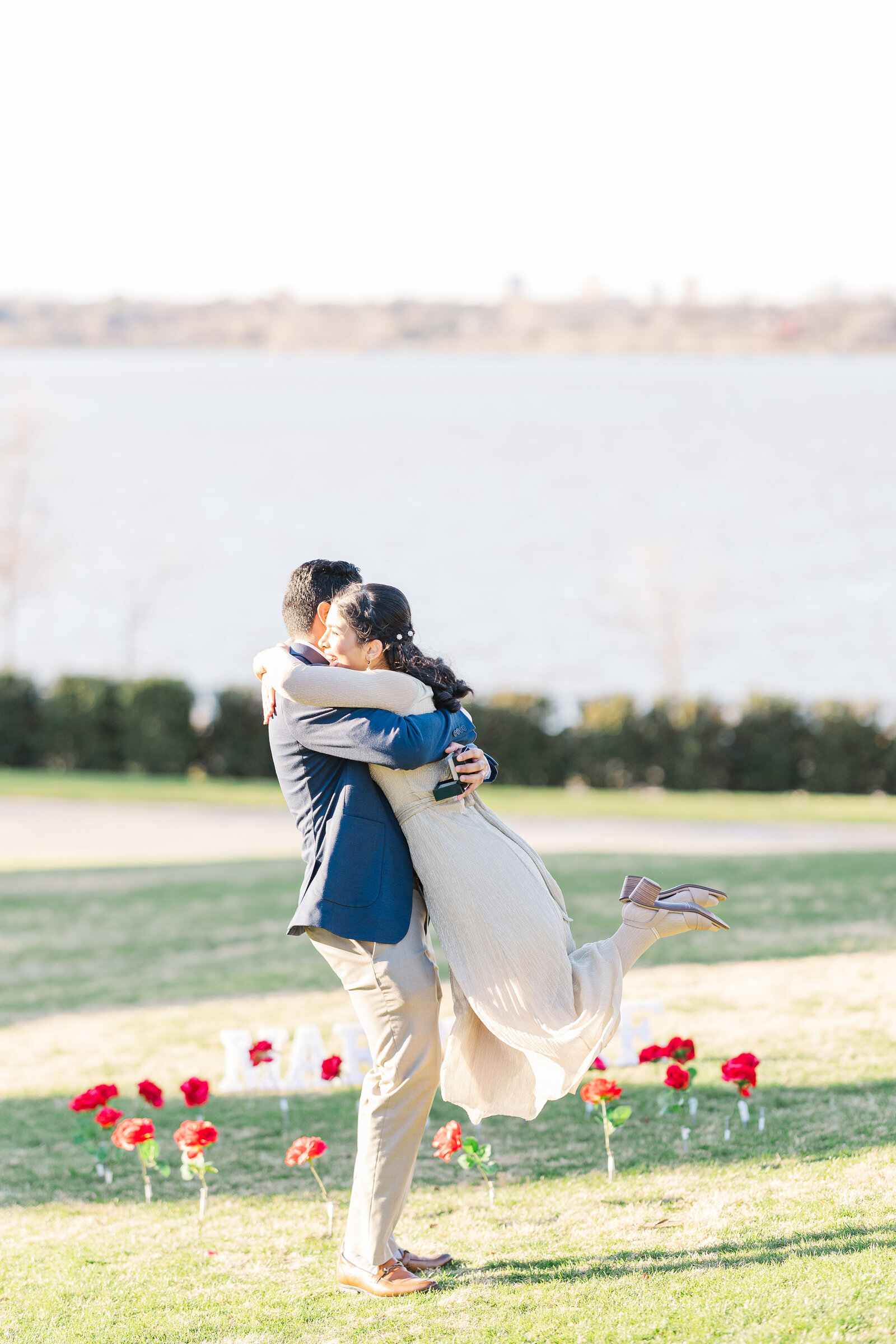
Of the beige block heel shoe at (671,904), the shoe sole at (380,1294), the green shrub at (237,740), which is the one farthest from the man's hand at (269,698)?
the green shrub at (237,740)

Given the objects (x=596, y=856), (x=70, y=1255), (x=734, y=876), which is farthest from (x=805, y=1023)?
(x=596, y=856)

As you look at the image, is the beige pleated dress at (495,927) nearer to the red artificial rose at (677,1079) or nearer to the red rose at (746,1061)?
the red artificial rose at (677,1079)

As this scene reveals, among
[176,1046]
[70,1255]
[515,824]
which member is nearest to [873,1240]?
[70,1255]

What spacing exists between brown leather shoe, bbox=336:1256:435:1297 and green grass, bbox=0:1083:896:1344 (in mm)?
40

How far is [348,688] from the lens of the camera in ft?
11.0

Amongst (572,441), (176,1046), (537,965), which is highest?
(572,441)

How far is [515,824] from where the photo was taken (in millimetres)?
15375

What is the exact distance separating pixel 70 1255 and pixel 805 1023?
3362 millimetres

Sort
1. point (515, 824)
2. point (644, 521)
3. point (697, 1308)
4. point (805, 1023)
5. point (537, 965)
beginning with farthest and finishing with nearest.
Result: point (644, 521) < point (515, 824) < point (805, 1023) < point (537, 965) < point (697, 1308)

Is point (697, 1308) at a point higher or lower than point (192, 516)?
lower

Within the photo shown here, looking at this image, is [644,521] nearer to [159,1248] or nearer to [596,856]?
[596,856]

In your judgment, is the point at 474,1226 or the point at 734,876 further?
the point at 734,876

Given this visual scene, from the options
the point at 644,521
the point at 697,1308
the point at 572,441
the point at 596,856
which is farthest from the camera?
the point at 572,441

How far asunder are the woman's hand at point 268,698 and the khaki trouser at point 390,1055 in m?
0.59
